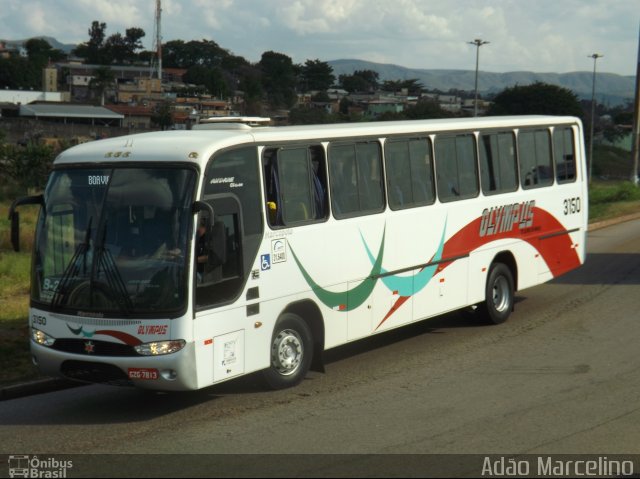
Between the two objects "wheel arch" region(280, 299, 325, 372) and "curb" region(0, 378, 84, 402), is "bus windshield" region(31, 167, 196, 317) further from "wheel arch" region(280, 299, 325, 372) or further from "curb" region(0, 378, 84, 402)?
"wheel arch" region(280, 299, 325, 372)

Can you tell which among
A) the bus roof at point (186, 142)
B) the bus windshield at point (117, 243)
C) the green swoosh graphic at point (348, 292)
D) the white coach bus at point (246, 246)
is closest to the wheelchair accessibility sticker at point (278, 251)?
the white coach bus at point (246, 246)

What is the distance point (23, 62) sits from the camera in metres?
158

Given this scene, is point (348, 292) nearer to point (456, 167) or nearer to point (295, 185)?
point (295, 185)

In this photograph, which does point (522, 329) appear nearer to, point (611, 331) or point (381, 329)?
point (611, 331)

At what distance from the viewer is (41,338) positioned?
1030cm

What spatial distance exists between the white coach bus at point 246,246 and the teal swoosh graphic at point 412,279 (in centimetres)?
3

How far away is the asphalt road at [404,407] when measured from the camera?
881cm

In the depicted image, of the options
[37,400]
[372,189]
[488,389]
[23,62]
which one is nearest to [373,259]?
[372,189]

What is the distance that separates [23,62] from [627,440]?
159421 mm

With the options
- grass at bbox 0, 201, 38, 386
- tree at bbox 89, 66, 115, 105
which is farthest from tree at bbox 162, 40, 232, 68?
grass at bbox 0, 201, 38, 386

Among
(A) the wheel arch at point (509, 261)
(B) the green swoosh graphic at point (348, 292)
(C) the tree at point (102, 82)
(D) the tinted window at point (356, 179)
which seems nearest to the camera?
(B) the green swoosh graphic at point (348, 292)

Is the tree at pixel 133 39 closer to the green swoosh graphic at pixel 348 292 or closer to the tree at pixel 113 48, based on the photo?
the tree at pixel 113 48

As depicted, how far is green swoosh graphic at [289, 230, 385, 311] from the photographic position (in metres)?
11.3

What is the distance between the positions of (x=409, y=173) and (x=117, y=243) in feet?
15.3
